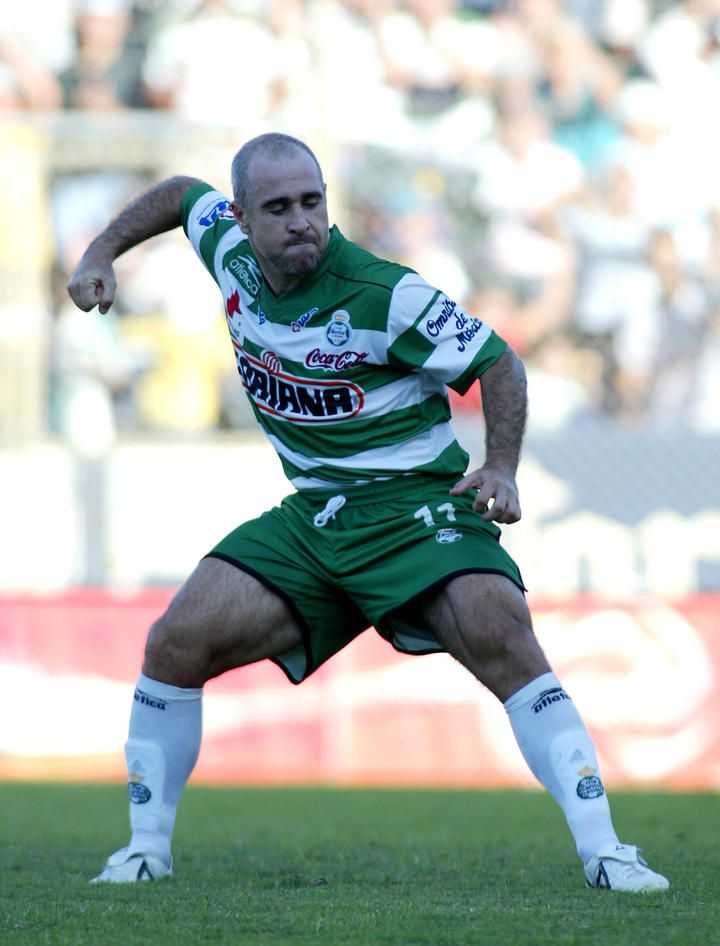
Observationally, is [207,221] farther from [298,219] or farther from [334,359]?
[334,359]

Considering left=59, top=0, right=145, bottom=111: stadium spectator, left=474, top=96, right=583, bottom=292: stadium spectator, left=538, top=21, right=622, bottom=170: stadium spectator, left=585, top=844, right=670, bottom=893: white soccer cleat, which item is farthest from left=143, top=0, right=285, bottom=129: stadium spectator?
left=585, top=844, right=670, bottom=893: white soccer cleat

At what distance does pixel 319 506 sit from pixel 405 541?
332 mm

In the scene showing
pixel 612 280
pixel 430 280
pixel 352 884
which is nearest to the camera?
pixel 352 884

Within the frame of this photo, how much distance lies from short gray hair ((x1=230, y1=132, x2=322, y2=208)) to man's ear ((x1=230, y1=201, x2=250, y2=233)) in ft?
0.06

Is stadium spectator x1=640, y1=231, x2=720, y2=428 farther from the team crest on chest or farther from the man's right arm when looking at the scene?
the team crest on chest

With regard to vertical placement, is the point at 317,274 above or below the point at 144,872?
above

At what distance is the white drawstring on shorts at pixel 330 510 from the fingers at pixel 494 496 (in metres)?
0.48

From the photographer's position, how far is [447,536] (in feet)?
15.1

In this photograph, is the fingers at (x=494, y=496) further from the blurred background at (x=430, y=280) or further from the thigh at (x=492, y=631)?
the blurred background at (x=430, y=280)

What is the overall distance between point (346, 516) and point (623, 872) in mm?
1268

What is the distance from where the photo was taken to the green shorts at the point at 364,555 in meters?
4.58

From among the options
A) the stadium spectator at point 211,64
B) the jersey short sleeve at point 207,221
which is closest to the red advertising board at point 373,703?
the stadium spectator at point 211,64

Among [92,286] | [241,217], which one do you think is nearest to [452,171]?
[92,286]

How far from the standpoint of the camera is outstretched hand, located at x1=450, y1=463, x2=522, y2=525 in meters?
4.32
